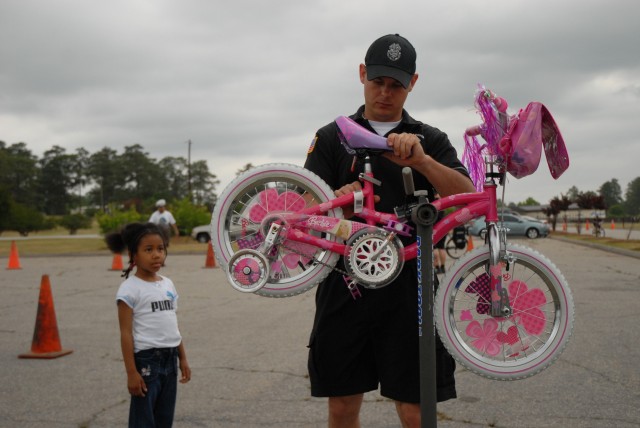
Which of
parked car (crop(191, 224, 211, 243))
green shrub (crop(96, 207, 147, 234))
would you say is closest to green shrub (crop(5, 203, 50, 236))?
green shrub (crop(96, 207, 147, 234))

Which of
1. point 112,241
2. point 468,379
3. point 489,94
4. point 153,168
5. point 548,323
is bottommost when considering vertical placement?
point 468,379

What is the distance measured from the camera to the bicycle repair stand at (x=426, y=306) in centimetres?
203

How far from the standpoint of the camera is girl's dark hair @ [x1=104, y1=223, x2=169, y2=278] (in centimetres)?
345

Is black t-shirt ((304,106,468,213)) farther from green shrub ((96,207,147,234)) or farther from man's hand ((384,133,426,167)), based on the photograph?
green shrub ((96,207,147,234))

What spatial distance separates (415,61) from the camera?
2.42m

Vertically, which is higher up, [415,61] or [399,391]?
[415,61]

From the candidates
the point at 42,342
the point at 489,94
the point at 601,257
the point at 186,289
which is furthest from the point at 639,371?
the point at 601,257

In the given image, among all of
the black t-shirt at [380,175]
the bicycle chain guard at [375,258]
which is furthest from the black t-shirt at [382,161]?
the bicycle chain guard at [375,258]

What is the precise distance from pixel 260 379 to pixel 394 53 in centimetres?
366

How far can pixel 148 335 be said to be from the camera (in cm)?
327

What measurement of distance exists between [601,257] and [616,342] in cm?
1315

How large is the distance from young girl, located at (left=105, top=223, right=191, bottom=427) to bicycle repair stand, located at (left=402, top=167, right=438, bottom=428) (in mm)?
1697

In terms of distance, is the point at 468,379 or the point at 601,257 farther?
the point at 601,257

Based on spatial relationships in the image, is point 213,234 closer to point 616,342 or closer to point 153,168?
point 616,342
